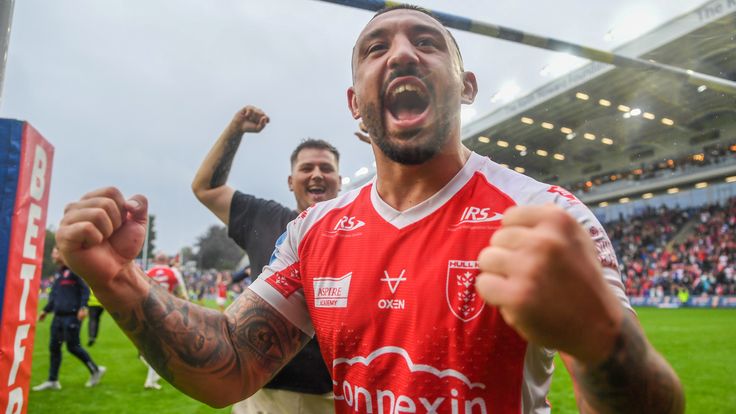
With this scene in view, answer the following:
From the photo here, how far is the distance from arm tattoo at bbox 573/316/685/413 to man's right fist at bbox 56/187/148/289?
3.89 feet

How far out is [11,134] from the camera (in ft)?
8.48

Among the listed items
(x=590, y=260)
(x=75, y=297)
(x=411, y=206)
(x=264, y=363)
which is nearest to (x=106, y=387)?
(x=75, y=297)

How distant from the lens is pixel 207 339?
5.36 ft

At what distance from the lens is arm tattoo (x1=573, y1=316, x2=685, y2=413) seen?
0.92 meters

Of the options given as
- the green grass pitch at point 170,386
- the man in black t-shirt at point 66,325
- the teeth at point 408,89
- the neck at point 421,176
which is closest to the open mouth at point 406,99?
the teeth at point 408,89

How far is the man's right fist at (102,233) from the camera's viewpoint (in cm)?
129

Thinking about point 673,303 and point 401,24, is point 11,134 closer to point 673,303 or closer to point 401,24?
point 401,24

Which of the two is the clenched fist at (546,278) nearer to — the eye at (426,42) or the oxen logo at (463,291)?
the oxen logo at (463,291)

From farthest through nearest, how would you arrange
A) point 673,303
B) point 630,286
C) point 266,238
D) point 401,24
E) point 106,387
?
1. point 630,286
2. point 673,303
3. point 106,387
4. point 266,238
5. point 401,24

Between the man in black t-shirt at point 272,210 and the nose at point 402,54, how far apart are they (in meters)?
1.79

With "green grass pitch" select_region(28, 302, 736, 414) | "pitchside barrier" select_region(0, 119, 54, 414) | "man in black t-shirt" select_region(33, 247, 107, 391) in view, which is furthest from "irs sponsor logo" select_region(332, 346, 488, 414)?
"man in black t-shirt" select_region(33, 247, 107, 391)

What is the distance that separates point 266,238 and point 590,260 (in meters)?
2.75

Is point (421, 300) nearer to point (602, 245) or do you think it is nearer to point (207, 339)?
point (602, 245)

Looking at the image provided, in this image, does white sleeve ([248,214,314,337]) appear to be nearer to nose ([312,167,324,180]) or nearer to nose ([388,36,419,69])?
nose ([388,36,419,69])
